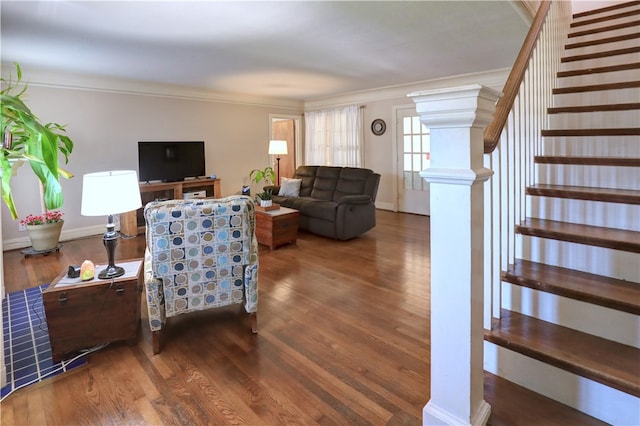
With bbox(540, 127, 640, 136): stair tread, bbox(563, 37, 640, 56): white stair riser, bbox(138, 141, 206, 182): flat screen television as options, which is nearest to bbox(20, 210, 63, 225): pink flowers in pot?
bbox(138, 141, 206, 182): flat screen television

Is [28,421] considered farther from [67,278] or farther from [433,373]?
[433,373]

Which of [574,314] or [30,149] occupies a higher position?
[30,149]

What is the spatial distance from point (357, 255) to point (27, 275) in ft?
11.4

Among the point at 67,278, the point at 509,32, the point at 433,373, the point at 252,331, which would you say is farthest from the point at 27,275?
the point at 509,32

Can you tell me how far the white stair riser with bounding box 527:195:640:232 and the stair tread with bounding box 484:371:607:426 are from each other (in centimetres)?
101

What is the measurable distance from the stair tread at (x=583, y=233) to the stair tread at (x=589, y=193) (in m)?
0.16

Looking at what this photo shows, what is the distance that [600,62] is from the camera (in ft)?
9.73

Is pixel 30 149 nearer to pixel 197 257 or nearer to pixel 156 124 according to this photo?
pixel 197 257

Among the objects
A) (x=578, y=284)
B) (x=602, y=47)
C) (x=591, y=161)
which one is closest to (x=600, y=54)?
(x=602, y=47)

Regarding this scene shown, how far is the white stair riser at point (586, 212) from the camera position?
187 centimetres

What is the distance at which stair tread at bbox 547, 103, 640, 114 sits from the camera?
2329 millimetres

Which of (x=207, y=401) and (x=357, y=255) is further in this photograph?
(x=357, y=255)

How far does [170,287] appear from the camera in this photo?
223 centimetres

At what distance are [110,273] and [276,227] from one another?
2.30m
